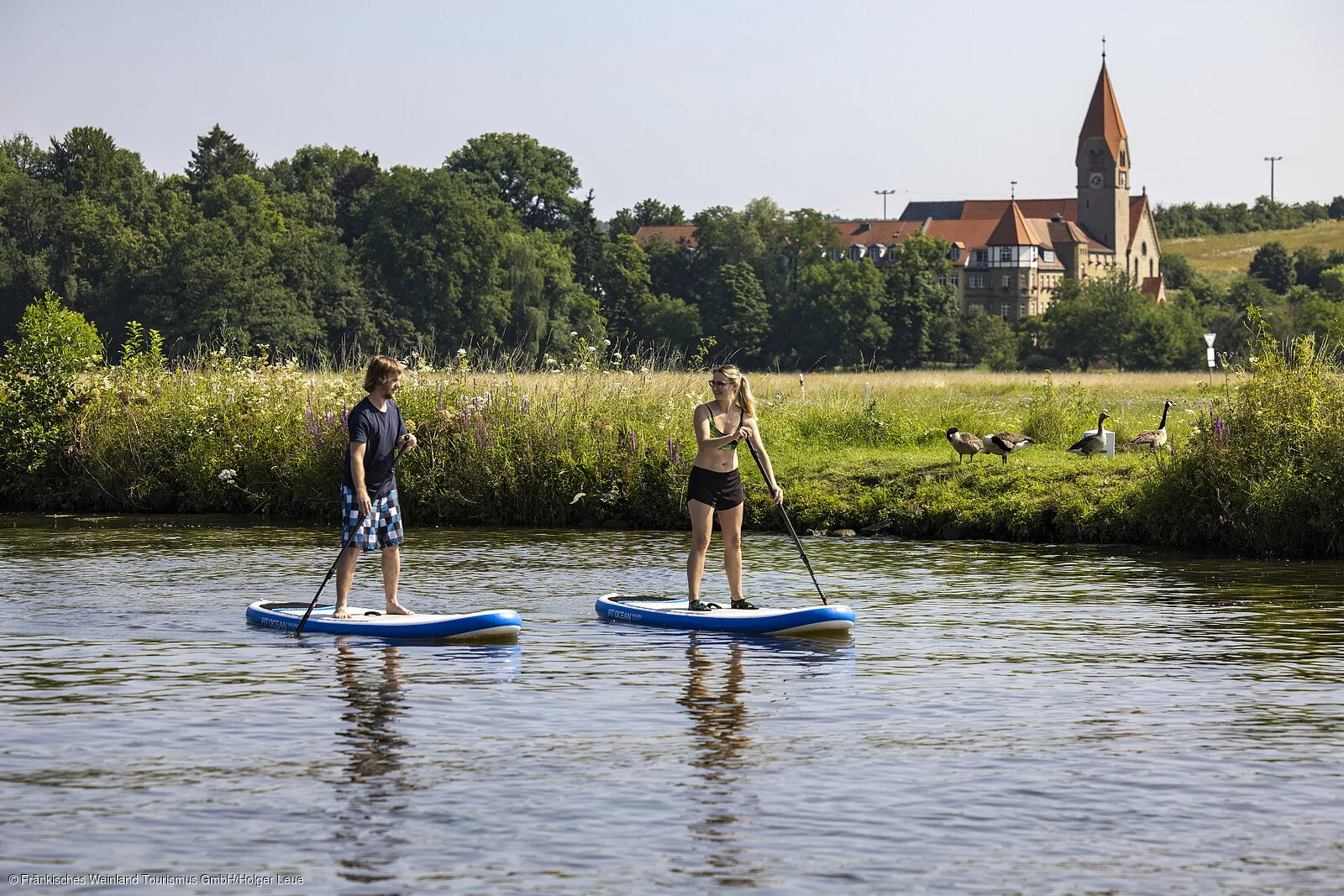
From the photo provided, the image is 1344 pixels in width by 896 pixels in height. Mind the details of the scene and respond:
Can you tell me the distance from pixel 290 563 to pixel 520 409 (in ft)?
19.7

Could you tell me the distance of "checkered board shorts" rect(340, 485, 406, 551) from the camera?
509 inches

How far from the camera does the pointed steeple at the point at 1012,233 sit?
531 ft

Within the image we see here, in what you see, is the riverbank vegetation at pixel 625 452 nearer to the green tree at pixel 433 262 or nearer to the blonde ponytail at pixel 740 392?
the blonde ponytail at pixel 740 392

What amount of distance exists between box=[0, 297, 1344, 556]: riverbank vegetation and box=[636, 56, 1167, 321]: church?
420 feet

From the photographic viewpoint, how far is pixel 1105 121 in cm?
16762

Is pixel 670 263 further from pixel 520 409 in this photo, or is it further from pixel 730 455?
pixel 730 455

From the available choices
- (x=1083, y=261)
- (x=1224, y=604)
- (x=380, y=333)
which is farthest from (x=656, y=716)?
(x=1083, y=261)

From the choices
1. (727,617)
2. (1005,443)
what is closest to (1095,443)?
(1005,443)

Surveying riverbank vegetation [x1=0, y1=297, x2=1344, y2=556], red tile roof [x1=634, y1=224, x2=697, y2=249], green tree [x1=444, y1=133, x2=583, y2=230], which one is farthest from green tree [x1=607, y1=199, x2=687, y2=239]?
riverbank vegetation [x1=0, y1=297, x2=1344, y2=556]

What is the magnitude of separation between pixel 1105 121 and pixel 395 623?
165 metres

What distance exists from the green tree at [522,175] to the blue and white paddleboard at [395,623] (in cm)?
11098

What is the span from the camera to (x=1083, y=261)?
16825 centimetres

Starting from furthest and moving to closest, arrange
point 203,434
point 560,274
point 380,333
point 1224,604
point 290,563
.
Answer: point 560,274, point 380,333, point 203,434, point 290,563, point 1224,604

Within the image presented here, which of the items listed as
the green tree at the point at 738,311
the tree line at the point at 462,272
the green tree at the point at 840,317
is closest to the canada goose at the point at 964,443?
the tree line at the point at 462,272
